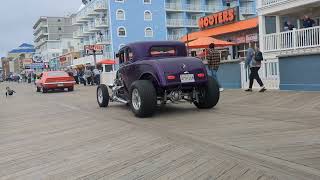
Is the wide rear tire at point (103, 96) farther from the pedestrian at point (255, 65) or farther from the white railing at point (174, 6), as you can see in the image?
the white railing at point (174, 6)

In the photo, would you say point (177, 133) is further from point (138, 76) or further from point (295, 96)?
point (295, 96)

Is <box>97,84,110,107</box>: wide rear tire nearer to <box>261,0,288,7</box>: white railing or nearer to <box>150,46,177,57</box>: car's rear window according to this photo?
<box>150,46,177,57</box>: car's rear window

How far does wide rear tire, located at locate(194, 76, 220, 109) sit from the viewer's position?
11.1 metres

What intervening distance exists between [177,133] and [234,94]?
7.75 meters

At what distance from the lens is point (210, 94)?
11.2 metres

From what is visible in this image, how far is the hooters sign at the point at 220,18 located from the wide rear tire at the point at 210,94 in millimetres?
28356

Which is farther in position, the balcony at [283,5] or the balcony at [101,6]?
the balcony at [101,6]

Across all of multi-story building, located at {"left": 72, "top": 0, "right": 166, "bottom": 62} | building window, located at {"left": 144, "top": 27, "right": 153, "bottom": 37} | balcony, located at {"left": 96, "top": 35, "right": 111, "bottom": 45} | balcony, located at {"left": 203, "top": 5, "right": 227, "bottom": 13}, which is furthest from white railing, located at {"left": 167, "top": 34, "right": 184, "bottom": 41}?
balcony, located at {"left": 96, "top": 35, "right": 111, "bottom": 45}

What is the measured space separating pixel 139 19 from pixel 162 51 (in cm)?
6036

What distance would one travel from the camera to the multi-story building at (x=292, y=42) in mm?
13711

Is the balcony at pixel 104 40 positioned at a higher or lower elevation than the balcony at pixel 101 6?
lower

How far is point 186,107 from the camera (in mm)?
12367

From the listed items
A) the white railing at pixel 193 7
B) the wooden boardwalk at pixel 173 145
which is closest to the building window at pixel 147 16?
the white railing at pixel 193 7

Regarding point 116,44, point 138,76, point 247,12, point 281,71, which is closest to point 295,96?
point 281,71
